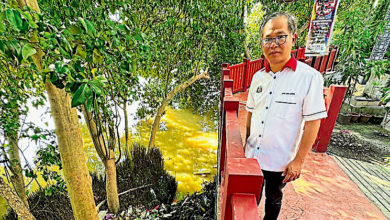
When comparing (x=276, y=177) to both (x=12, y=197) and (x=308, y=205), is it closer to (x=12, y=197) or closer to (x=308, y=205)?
(x=308, y=205)

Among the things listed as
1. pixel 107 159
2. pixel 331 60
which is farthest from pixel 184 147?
pixel 331 60

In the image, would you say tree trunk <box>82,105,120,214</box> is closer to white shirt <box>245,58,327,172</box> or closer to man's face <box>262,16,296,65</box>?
white shirt <box>245,58,327,172</box>

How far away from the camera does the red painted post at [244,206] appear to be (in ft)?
2.85

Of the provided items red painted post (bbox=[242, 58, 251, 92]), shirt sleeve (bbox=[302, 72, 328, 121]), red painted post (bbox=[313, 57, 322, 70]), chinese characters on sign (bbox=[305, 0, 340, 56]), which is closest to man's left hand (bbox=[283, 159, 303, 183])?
shirt sleeve (bbox=[302, 72, 328, 121])

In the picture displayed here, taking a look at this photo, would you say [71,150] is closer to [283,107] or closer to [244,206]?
[244,206]

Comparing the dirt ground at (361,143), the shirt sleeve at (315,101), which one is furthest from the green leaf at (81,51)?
the dirt ground at (361,143)

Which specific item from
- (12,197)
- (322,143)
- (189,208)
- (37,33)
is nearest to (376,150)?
(322,143)

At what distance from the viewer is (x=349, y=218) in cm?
226

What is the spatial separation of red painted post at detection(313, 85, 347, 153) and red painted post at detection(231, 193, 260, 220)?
9.34 feet

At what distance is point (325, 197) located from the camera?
2582mm

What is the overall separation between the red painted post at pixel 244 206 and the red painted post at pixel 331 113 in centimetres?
285

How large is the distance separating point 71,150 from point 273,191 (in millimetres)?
2398

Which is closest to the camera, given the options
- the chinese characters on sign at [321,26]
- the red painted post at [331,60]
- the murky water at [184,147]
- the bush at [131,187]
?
the chinese characters on sign at [321,26]

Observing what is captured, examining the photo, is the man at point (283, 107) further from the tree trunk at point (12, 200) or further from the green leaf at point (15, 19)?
the tree trunk at point (12, 200)
